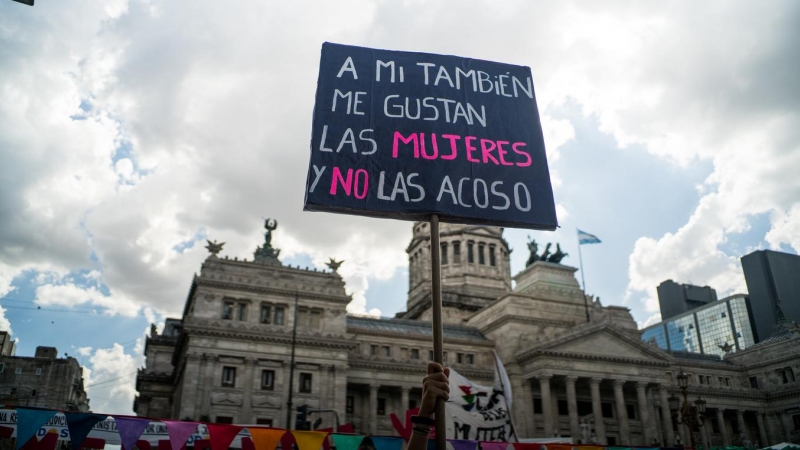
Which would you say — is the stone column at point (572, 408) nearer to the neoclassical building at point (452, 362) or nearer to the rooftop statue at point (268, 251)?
Result: the neoclassical building at point (452, 362)

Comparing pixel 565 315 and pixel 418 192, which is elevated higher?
pixel 565 315

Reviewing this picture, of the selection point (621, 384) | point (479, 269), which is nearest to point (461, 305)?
point (479, 269)

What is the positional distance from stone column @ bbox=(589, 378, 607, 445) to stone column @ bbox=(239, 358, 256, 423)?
31773mm

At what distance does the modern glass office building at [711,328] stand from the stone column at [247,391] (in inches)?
3603

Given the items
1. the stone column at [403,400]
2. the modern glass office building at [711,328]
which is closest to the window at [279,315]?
the stone column at [403,400]

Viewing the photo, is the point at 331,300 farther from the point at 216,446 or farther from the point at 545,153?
the point at 545,153

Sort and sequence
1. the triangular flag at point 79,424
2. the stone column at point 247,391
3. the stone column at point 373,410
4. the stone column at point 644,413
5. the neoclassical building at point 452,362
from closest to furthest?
the triangular flag at point 79,424 → the stone column at point 247,391 → the neoclassical building at point 452,362 → the stone column at point 373,410 → the stone column at point 644,413

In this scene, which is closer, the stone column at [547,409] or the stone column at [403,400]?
the stone column at [547,409]

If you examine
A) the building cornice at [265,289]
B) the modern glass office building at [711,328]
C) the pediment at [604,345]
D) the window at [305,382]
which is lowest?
the window at [305,382]

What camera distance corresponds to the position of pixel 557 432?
5388 centimetres

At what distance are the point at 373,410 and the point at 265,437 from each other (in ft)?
129

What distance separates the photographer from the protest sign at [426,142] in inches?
314

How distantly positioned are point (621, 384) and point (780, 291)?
70.3 meters

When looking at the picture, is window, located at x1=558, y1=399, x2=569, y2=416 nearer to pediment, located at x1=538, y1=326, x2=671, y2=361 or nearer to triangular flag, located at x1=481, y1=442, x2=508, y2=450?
pediment, located at x1=538, y1=326, x2=671, y2=361
